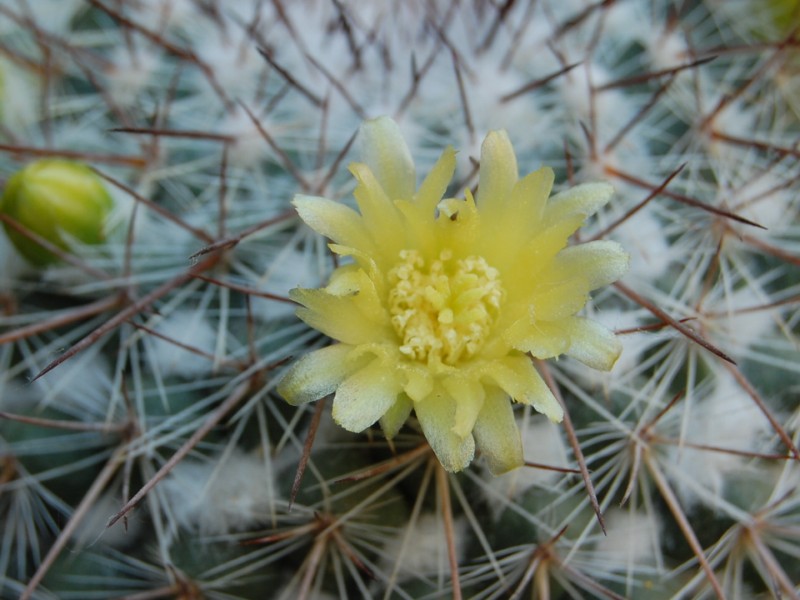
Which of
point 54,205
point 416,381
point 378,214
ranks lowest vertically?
point 54,205

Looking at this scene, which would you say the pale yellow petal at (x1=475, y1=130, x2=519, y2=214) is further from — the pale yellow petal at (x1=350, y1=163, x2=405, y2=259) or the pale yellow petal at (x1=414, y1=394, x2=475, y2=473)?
the pale yellow petal at (x1=414, y1=394, x2=475, y2=473)

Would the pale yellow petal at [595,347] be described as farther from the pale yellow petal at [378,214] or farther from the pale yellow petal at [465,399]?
the pale yellow petal at [378,214]

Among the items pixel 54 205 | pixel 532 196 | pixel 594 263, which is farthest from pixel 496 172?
pixel 54 205

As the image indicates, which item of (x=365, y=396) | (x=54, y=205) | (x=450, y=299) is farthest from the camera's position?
(x=54, y=205)

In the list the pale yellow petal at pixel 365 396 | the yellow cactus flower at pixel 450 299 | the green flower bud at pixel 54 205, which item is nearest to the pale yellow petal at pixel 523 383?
the yellow cactus flower at pixel 450 299

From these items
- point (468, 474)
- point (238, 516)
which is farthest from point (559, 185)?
point (238, 516)

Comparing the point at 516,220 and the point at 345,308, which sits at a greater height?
the point at 516,220

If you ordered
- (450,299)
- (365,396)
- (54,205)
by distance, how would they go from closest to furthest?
1. (365,396)
2. (450,299)
3. (54,205)

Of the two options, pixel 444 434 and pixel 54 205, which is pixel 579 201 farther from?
pixel 54 205

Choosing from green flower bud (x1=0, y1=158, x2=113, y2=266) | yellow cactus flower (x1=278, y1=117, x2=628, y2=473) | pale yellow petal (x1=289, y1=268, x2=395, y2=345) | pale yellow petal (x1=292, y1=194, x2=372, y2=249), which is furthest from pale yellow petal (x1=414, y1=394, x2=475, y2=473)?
green flower bud (x1=0, y1=158, x2=113, y2=266)
